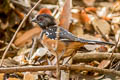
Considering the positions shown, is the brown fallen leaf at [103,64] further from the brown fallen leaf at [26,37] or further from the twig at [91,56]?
the brown fallen leaf at [26,37]

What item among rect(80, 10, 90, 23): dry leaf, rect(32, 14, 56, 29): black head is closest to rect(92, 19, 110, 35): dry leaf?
rect(80, 10, 90, 23): dry leaf

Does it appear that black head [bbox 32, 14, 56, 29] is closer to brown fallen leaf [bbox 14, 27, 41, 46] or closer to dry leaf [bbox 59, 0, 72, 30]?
dry leaf [bbox 59, 0, 72, 30]

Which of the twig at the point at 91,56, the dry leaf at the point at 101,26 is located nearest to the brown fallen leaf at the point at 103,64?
the twig at the point at 91,56

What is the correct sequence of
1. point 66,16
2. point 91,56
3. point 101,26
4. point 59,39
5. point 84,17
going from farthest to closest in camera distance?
point 84,17
point 101,26
point 66,16
point 91,56
point 59,39

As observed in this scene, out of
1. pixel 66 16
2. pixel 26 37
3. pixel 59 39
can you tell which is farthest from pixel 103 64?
pixel 26 37

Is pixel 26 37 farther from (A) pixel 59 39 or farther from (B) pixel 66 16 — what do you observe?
(A) pixel 59 39

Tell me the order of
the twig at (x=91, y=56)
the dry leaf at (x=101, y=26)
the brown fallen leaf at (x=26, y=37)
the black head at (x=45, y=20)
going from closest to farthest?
1. the black head at (x=45, y=20)
2. the twig at (x=91, y=56)
3. the brown fallen leaf at (x=26, y=37)
4. the dry leaf at (x=101, y=26)

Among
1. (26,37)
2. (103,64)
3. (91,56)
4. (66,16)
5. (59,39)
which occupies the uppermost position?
(66,16)
